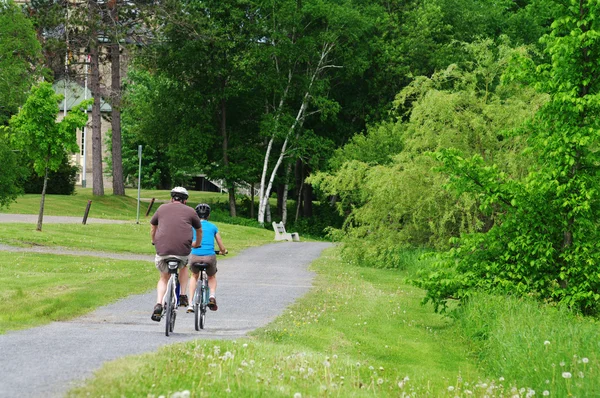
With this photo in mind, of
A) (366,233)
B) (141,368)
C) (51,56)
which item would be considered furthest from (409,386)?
(51,56)

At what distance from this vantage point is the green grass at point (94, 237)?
101 feet

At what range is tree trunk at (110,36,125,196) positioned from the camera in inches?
2008

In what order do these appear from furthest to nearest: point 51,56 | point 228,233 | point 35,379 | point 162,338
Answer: point 51,56 → point 228,233 → point 162,338 → point 35,379

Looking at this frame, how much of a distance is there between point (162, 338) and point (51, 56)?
42.5 m

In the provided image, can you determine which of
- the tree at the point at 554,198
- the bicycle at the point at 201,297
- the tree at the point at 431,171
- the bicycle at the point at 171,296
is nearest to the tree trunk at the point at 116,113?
the tree at the point at 431,171

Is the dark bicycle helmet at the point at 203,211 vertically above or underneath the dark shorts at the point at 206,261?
above

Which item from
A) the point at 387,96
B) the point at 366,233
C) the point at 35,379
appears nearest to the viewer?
the point at 35,379

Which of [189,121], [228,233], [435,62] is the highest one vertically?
[435,62]

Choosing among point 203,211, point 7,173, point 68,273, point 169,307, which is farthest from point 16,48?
point 169,307

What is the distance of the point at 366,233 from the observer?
1119 inches

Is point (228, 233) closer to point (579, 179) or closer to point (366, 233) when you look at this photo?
point (366, 233)

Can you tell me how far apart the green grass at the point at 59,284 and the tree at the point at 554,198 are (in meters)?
5.98

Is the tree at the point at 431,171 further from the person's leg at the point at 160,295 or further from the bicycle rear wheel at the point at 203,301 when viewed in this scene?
the person's leg at the point at 160,295

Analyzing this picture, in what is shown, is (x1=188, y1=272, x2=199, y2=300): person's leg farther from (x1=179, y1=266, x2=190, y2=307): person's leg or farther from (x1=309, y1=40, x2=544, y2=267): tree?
(x1=309, y1=40, x2=544, y2=267): tree
